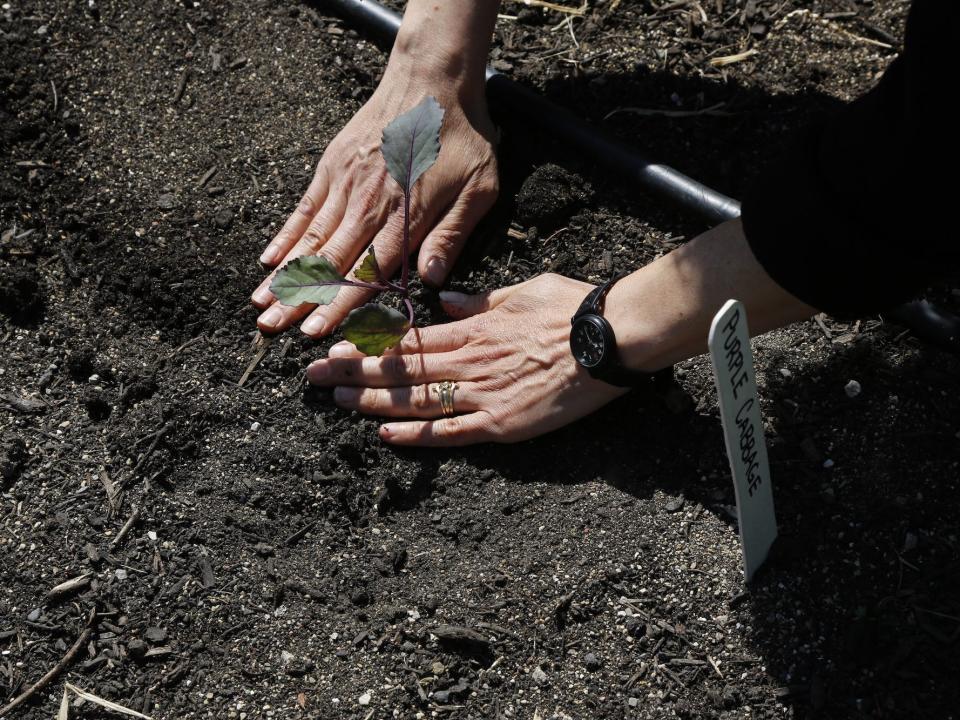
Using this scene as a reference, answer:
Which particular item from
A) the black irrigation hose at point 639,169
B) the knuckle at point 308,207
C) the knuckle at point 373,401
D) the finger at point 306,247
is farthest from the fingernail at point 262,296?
the black irrigation hose at point 639,169

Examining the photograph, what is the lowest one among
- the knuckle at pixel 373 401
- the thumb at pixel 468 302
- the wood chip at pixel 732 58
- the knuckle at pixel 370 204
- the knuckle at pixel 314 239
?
the knuckle at pixel 373 401

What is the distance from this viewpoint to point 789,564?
60.6 inches

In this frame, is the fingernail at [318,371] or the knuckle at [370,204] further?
the knuckle at [370,204]

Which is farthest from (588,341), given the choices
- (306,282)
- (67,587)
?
(67,587)

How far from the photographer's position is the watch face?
1599 mm

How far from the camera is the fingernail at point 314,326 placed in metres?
1.82

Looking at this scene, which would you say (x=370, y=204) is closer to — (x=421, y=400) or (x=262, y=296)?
(x=262, y=296)

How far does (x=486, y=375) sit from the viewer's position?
5.73 feet

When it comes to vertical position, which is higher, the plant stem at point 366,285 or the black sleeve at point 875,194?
the black sleeve at point 875,194

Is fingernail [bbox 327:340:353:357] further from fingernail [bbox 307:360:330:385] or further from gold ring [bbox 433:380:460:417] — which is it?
gold ring [bbox 433:380:460:417]

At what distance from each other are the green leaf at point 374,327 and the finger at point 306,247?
0.23 m

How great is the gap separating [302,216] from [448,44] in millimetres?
506

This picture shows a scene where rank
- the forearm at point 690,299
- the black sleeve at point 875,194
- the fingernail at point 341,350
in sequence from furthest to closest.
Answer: the fingernail at point 341,350 → the forearm at point 690,299 → the black sleeve at point 875,194

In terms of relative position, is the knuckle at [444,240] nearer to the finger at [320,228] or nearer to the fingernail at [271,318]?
the finger at [320,228]
